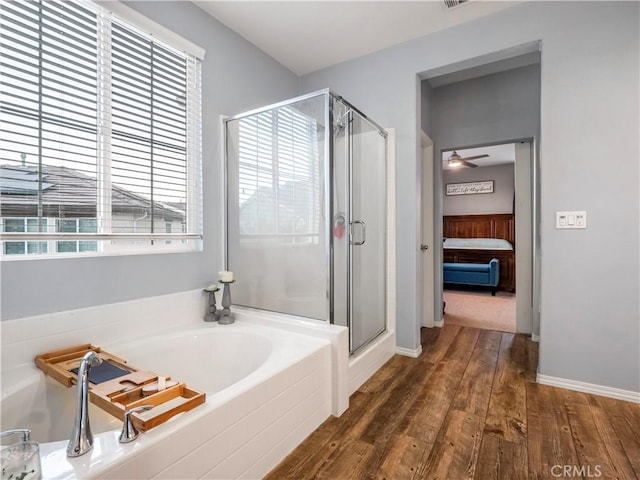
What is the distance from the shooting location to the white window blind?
2.18 m

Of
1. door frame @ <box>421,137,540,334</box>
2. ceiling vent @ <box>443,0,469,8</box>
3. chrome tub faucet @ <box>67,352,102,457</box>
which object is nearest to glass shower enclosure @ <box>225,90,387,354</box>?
ceiling vent @ <box>443,0,469,8</box>

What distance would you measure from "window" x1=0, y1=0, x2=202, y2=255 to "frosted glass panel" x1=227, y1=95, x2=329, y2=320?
309mm

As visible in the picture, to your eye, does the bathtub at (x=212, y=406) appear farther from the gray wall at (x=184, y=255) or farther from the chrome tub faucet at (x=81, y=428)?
the gray wall at (x=184, y=255)

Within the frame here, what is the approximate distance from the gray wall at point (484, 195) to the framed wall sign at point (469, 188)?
0.26 feet

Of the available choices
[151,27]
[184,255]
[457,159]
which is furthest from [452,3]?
[457,159]

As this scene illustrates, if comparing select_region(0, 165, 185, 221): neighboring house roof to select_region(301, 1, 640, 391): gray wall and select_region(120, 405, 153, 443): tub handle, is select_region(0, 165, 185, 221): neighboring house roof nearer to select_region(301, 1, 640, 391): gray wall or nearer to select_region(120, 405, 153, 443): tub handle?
select_region(120, 405, 153, 443): tub handle

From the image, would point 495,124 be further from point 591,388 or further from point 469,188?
point 469,188

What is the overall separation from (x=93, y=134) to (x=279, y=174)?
1.09 meters

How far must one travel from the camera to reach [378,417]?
1.83 metres

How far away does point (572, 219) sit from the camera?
2.11 meters

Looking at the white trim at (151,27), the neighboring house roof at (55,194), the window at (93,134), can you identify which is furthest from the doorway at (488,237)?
the neighboring house roof at (55,194)

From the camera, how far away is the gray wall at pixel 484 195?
22.1 ft

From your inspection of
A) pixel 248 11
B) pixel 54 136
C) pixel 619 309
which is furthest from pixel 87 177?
pixel 619 309

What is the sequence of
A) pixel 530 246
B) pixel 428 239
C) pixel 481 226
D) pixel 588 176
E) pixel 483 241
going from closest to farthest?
pixel 588 176 → pixel 530 246 → pixel 428 239 → pixel 483 241 → pixel 481 226
